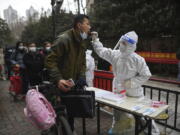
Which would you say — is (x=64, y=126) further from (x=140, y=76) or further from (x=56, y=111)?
(x=140, y=76)

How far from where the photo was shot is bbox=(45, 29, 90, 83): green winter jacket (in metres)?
2.30

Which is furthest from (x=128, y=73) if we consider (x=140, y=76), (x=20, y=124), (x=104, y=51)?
(x=20, y=124)

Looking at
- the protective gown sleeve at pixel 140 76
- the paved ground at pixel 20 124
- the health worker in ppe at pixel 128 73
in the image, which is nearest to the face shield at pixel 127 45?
the health worker in ppe at pixel 128 73

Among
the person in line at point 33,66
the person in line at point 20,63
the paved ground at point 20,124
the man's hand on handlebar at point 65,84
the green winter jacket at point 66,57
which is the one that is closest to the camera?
the man's hand on handlebar at point 65,84

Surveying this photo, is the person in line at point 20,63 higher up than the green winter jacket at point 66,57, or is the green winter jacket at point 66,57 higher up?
the green winter jacket at point 66,57

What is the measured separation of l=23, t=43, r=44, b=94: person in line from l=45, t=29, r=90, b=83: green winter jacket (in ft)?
10.7

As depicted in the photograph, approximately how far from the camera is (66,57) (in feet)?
7.93

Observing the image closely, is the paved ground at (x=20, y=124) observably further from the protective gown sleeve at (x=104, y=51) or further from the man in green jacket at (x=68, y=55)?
the man in green jacket at (x=68, y=55)

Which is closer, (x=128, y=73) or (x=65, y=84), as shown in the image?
(x=65, y=84)

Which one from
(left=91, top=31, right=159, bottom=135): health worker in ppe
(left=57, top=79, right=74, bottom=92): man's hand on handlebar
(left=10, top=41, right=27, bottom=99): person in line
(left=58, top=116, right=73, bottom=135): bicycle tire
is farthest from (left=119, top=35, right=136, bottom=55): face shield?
(left=10, top=41, right=27, bottom=99): person in line

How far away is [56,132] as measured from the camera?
2.44 meters

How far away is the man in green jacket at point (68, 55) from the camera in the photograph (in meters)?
2.27

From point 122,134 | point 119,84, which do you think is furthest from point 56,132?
point 119,84

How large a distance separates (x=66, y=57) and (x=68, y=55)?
38mm
